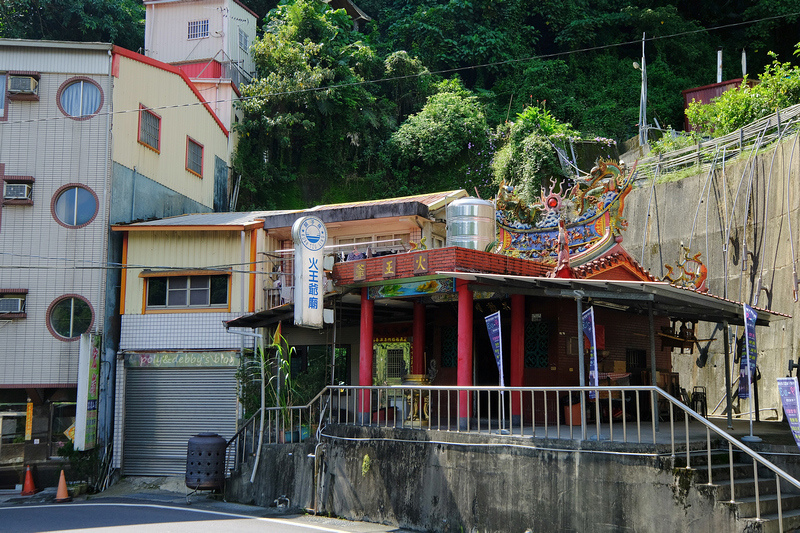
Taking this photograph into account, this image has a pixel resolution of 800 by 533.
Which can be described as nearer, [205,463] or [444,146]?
[205,463]

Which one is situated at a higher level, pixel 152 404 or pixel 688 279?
pixel 688 279

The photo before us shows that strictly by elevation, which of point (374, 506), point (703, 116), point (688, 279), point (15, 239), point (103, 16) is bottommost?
point (374, 506)

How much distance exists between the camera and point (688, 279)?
57.4 ft

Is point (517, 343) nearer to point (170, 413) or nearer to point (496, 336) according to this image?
point (496, 336)

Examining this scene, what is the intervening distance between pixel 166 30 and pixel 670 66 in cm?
2417

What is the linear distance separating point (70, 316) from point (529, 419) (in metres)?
12.5

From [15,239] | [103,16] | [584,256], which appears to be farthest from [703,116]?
[103,16]

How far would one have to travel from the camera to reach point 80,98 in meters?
21.3

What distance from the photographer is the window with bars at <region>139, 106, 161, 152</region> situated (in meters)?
22.6

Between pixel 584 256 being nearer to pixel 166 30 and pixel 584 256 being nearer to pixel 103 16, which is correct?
pixel 166 30

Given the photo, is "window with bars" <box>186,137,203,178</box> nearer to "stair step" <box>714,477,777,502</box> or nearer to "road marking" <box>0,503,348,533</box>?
"road marking" <box>0,503,348,533</box>

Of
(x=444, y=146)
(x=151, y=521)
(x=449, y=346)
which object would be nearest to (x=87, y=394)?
(x=151, y=521)

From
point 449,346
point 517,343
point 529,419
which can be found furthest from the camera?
point 449,346

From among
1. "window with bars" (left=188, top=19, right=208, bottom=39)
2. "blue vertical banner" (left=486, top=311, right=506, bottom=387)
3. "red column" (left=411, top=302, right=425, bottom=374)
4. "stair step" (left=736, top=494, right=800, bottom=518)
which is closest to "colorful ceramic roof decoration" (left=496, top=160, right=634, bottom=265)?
"red column" (left=411, top=302, right=425, bottom=374)
